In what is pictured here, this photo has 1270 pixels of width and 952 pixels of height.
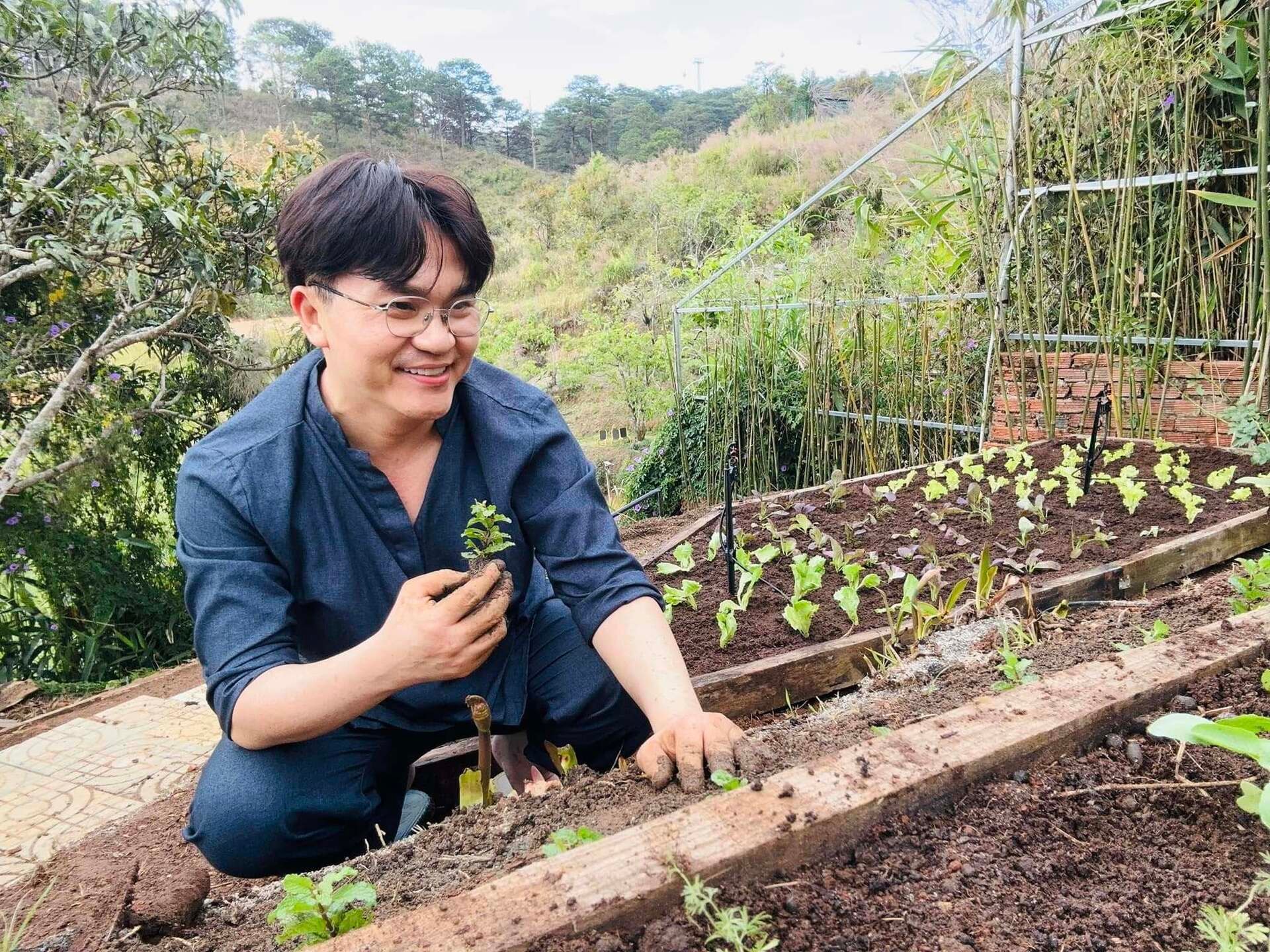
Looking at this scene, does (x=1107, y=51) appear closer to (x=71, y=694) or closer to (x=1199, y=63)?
(x=1199, y=63)

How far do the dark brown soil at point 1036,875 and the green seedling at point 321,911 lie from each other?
23cm

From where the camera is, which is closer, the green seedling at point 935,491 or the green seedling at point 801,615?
the green seedling at point 801,615

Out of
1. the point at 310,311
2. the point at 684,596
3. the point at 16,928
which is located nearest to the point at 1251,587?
the point at 684,596

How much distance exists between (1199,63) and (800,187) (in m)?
14.1

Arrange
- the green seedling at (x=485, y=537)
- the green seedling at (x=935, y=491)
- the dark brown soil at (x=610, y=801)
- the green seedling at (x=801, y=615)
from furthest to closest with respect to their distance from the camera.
Answer: the green seedling at (x=935, y=491)
the green seedling at (x=801, y=615)
the green seedling at (x=485, y=537)
the dark brown soil at (x=610, y=801)

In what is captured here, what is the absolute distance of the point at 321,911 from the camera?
867 millimetres

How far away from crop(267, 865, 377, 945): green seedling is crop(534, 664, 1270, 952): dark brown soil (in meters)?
0.23

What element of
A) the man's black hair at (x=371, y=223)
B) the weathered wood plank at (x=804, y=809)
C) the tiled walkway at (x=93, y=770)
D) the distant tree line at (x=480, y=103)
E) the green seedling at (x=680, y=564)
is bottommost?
the tiled walkway at (x=93, y=770)

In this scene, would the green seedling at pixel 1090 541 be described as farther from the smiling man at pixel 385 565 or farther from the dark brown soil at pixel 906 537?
the smiling man at pixel 385 565

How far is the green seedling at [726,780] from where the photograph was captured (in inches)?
41.3

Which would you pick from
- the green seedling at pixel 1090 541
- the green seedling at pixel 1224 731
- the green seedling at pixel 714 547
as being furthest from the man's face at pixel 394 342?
the green seedling at pixel 1090 541

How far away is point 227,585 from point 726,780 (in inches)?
35.2

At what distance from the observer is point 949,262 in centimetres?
495

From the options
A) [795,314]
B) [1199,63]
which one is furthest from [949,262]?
[1199,63]
